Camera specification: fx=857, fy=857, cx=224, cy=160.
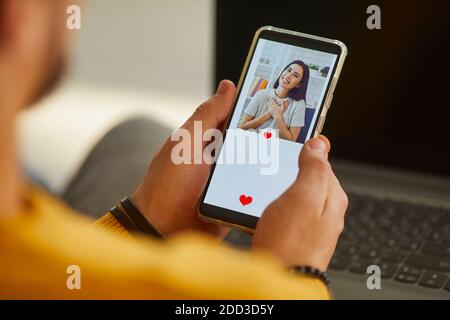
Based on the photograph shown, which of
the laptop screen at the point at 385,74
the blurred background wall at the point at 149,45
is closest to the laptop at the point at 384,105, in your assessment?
the laptop screen at the point at 385,74

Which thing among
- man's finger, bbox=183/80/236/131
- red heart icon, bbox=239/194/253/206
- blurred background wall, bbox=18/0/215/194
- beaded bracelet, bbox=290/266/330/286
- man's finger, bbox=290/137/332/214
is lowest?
blurred background wall, bbox=18/0/215/194

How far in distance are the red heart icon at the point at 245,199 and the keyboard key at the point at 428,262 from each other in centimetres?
21

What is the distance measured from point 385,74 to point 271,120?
35cm

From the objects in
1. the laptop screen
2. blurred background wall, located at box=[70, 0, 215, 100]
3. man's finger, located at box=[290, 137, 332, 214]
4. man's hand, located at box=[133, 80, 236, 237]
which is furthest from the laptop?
blurred background wall, located at box=[70, 0, 215, 100]

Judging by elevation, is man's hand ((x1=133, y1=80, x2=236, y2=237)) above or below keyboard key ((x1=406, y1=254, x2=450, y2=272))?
above

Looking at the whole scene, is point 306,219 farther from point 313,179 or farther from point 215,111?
point 215,111

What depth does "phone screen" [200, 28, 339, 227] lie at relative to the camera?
70 cm

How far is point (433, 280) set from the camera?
2.63 feet

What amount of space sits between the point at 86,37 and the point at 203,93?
10.4 inches

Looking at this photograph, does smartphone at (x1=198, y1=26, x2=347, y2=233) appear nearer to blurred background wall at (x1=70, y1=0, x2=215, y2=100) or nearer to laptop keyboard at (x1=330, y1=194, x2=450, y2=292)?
laptop keyboard at (x1=330, y1=194, x2=450, y2=292)

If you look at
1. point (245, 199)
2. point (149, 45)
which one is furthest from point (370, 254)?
point (149, 45)

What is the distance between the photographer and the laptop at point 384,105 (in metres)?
0.95

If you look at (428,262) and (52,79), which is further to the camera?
(428,262)
